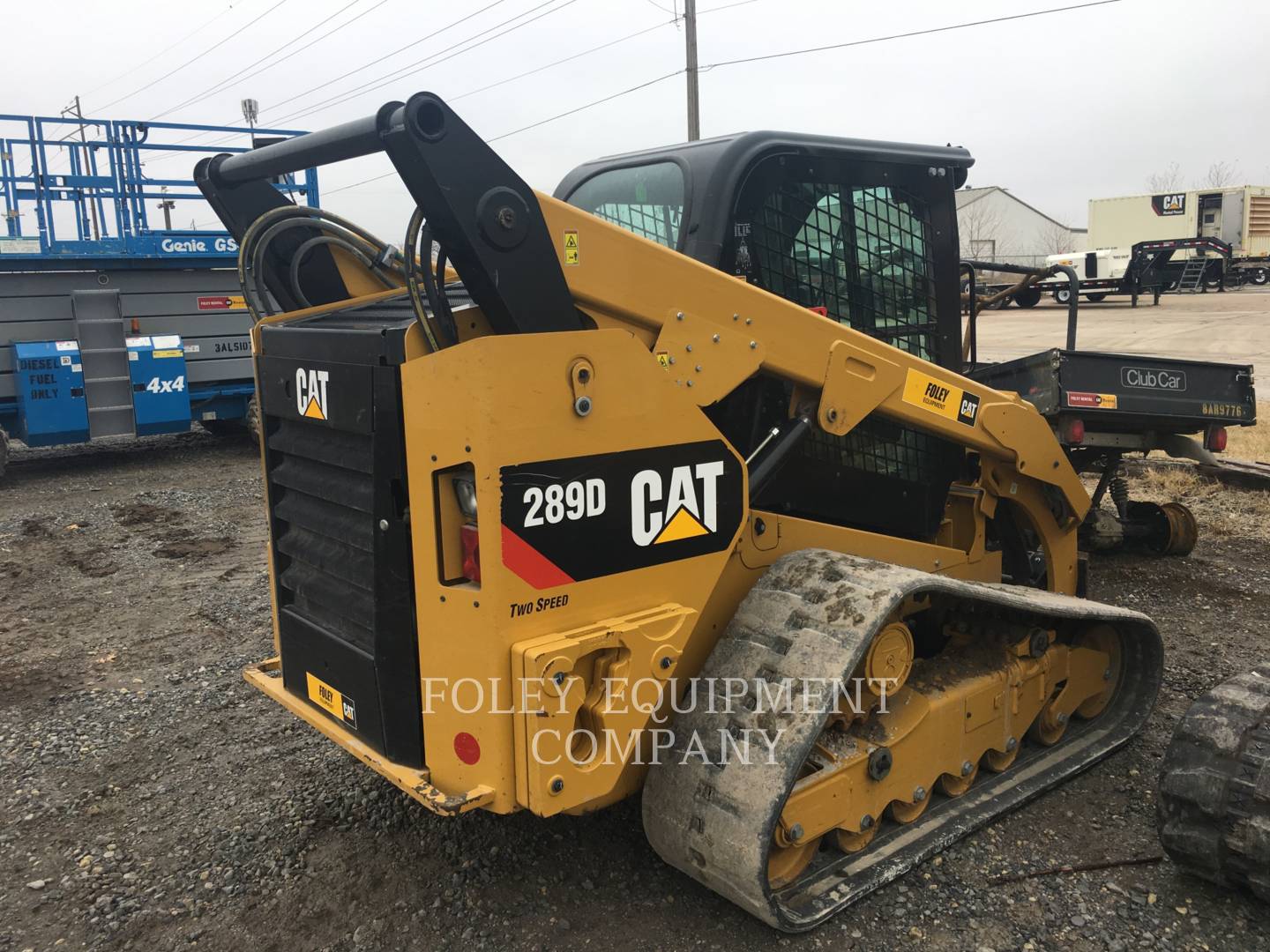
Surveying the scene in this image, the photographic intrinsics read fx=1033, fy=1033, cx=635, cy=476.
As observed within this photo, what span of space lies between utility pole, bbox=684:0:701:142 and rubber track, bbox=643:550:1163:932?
16.8 m

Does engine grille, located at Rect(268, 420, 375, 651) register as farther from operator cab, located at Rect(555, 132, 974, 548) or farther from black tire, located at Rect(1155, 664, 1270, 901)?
black tire, located at Rect(1155, 664, 1270, 901)

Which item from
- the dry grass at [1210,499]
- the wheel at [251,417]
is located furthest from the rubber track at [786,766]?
the wheel at [251,417]

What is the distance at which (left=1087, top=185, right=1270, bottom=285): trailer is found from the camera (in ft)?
123

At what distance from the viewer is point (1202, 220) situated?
39.3 meters

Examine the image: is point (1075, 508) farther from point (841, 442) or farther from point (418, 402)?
point (418, 402)

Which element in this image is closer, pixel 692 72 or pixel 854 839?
pixel 854 839

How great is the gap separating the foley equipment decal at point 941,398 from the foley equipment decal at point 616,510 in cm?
85

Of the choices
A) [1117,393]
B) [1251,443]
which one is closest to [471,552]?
[1117,393]

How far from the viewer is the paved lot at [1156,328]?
789 inches

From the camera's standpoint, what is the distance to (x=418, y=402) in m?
2.69

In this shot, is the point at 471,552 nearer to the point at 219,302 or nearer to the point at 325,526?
the point at 325,526

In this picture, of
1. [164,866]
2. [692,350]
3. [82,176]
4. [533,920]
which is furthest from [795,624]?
[82,176]

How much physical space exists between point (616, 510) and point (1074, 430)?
2.93 meters

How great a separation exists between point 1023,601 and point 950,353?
46.2 inches
